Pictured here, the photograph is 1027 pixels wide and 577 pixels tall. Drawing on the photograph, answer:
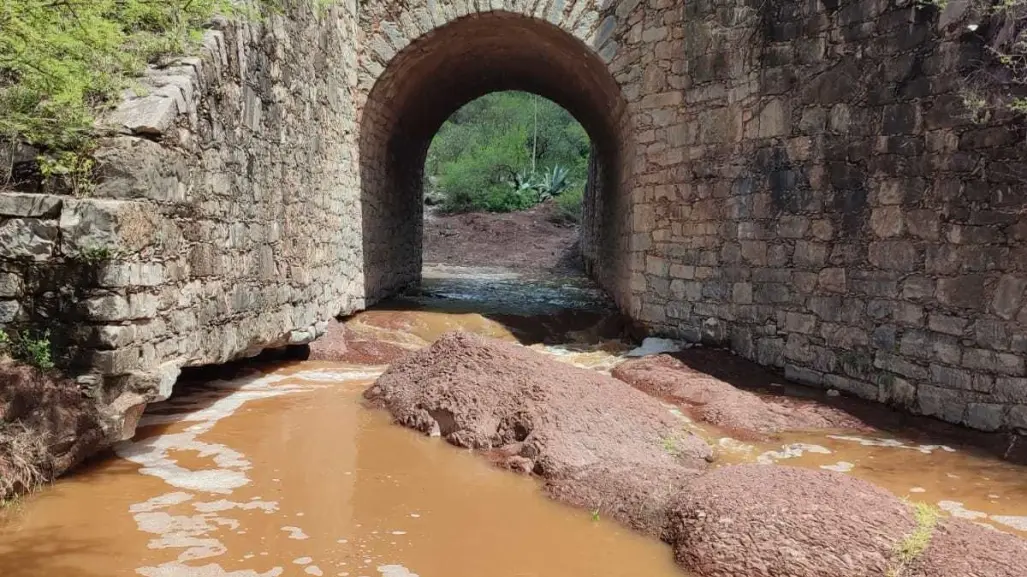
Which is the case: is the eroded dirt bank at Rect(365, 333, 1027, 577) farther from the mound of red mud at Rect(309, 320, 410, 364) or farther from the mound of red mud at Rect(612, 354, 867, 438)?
the mound of red mud at Rect(309, 320, 410, 364)

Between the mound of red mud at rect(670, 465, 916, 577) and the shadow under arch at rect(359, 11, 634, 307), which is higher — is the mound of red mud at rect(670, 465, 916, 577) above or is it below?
below

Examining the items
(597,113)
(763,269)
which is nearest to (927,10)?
(763,269)

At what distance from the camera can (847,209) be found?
6301 millimetres

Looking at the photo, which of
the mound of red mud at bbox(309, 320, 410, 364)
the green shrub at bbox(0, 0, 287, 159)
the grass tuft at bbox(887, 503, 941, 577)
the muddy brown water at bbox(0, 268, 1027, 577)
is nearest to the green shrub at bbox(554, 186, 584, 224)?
the mound of red mud at bbox(309, 320, 410, 364)

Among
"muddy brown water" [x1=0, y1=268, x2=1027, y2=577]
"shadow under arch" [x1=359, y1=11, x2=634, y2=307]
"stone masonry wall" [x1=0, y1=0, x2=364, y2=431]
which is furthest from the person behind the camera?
"shadow under arch" [x1=359, y1=11, x2=634, y2=307]

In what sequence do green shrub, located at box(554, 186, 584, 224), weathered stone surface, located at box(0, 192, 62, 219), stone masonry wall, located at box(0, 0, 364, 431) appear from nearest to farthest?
weathered stone surface, located at box(0, 192, 62, 219) < stone masonry wall, located at box(0, 0, 364, 431) < green shrub, located at box(554, 186, 584, 224)

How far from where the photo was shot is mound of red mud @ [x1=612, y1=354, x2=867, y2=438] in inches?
223

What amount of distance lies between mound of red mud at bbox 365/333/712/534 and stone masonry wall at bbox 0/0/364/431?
1505mm

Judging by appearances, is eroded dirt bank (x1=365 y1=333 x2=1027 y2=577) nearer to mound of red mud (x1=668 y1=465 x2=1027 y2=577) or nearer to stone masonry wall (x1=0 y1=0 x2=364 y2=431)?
mound of red mud (x1=668 y1=465 x2=1027 y2=577)

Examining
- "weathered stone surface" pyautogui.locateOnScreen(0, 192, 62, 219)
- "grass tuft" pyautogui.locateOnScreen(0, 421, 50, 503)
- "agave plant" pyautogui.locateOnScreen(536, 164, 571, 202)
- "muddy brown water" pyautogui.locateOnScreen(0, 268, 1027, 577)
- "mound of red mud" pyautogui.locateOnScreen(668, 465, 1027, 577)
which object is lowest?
"muddy brown water" pyautogui.locateOnScreen(0, 268, 1027, 577)

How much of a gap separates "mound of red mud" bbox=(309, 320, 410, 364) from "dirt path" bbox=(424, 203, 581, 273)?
36.9ft

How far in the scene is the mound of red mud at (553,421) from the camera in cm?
402

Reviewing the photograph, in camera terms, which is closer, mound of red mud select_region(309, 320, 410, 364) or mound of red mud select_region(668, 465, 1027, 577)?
mound of red mud select_region(668, 465, 1027, 577)

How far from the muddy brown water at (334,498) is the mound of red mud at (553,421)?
6.7 inches
